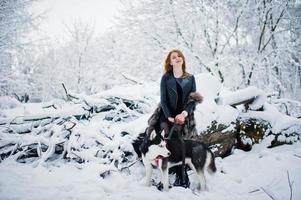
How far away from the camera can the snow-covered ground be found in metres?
3.36

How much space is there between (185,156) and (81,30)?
22344mm

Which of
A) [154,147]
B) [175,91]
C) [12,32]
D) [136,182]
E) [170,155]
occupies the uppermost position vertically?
[12,32]

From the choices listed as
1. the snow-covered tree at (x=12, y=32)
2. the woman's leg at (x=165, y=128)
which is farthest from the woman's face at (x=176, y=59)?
the snow-covered tree at (x=12, y=32)

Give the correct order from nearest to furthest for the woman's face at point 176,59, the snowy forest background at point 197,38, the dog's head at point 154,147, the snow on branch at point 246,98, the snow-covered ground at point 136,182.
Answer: the snow-covered ground at point 136,182 < the dog's head at point 154,147 < the woman's face at point 176,59 < the snow on branch at point 246,98 < the snowy forest background at point 197,38

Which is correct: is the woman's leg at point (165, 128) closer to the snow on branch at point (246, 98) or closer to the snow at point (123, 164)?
the snow at point (123, 164)

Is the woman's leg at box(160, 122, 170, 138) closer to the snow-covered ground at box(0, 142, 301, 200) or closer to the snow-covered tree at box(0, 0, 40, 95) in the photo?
the snow-covered ground at box(0, 142, 301, 200)

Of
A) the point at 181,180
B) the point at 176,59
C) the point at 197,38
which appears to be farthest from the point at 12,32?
the point at 181,180

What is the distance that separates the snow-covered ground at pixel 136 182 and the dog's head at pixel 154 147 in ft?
1.65

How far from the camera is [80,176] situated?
400 cm

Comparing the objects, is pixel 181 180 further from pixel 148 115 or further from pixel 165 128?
pixel 148 115

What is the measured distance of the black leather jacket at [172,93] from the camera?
3742 mm

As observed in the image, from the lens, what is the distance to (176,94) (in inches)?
149

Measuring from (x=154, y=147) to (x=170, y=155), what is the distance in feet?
0.83

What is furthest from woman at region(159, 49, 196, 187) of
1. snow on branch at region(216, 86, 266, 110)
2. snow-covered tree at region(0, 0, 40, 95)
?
snow-covered tree at region(0, 0, 40, 95)
